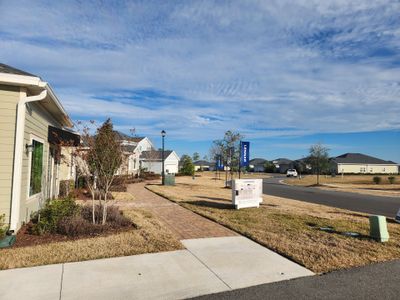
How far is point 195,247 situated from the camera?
673 centimetres

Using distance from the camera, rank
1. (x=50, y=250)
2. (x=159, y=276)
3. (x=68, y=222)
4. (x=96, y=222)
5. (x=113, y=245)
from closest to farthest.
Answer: (x=159, y=276) → (x=50, y=250) → (x=113, y=245) → (x=68, y=222) → (x=96, y=222)

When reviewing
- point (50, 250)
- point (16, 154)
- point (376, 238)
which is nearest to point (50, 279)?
point (50, 250)

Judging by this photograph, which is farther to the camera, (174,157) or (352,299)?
(174,157)

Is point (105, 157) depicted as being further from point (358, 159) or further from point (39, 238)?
point (358, 159)

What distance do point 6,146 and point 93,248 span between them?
9.86ft

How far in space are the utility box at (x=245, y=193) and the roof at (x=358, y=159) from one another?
7932cm

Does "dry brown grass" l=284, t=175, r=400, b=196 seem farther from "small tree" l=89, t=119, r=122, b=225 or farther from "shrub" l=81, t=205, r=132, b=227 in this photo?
"small tree" l=89, t=119, r=122, b=225

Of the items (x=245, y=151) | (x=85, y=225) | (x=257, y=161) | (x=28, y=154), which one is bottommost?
(x=85, y=225)

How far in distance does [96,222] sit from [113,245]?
225 cm

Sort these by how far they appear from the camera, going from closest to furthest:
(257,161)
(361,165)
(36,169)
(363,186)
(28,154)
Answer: (28,154), (36,169), (363,186), (361,165), (257,161)

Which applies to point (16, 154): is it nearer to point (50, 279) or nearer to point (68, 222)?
point (68, 222)

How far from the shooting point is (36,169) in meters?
9.14

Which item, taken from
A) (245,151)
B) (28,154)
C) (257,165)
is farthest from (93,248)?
(257,165)

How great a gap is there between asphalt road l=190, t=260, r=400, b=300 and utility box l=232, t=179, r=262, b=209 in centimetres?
708
